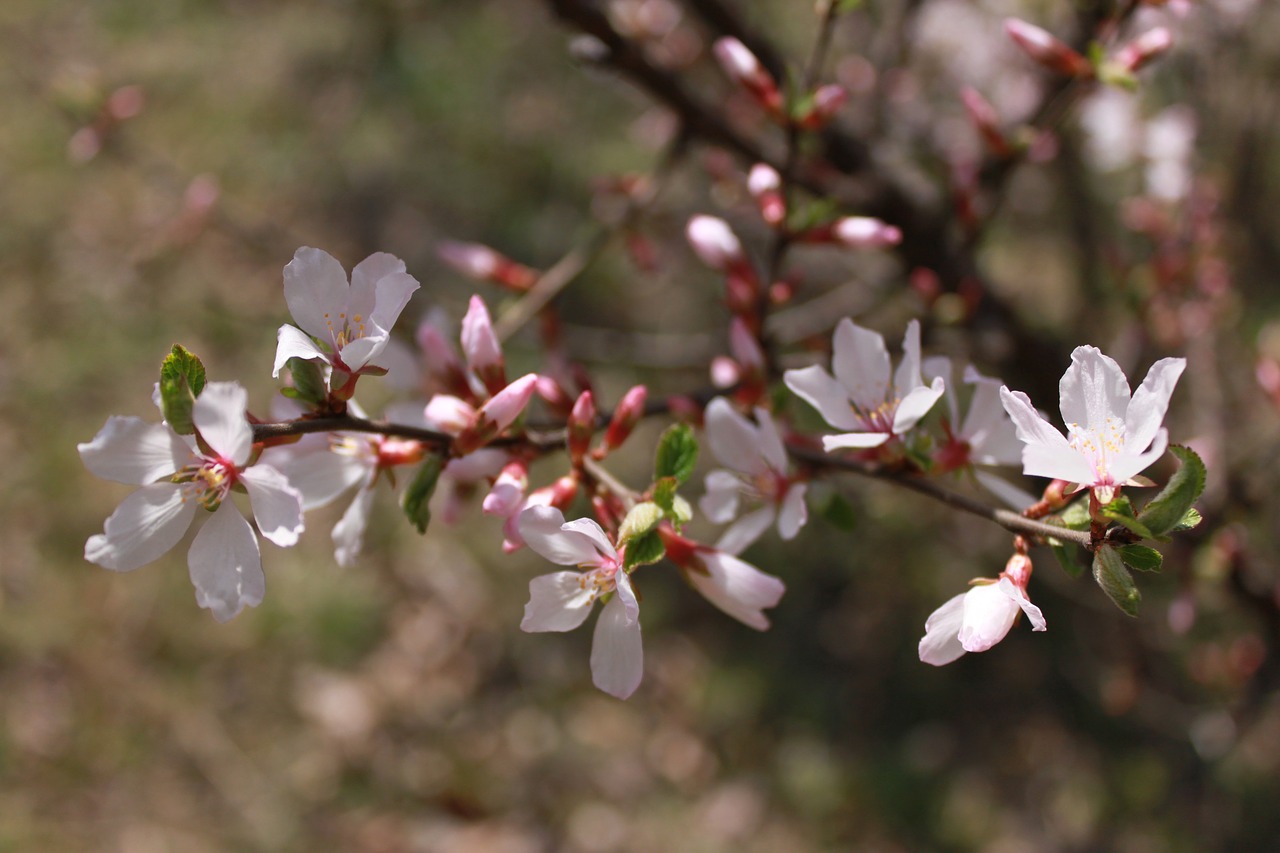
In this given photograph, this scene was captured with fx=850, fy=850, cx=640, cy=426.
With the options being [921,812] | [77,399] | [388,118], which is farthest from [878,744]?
[77,399]

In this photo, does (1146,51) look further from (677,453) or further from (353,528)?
(353,528)

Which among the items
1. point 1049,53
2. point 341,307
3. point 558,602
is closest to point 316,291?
point 341,307

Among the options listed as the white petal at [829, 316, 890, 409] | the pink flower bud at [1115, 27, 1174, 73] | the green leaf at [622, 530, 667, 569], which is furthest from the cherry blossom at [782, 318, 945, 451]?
the pink flower bud at [1115, 27, 1174, 73]

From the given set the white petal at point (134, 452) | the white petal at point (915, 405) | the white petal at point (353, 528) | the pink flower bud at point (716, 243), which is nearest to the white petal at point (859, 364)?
the white petal at point (915, 405)

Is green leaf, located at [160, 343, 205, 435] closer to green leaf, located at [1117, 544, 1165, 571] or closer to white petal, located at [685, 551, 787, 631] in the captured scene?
white petal, located at [685, 551, 787, 631]

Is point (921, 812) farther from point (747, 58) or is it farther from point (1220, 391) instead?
point (747, 58)

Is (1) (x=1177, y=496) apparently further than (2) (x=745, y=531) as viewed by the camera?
No

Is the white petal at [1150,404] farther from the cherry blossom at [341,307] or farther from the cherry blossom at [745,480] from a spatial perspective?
the cherry blossom at [341,307]
